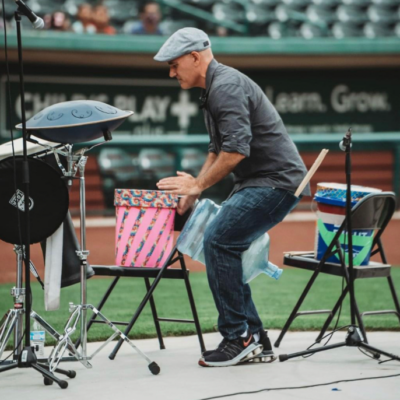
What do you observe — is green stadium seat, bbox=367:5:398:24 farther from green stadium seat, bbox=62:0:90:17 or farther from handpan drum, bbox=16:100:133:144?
handpan drum, bbox=16:100:133:144

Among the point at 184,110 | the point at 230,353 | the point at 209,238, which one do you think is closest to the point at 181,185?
the point at 209,238

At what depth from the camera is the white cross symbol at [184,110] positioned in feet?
56.7

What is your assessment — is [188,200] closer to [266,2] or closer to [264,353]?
[264,353]

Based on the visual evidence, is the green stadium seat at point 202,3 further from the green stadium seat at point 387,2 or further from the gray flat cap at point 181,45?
the gray flat cap at point 181,45

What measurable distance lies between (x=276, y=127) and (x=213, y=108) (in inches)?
16.9

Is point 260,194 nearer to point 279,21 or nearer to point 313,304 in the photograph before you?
point 313,304

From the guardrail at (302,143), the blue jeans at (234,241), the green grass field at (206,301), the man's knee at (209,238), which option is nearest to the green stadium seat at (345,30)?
the guardrail at (302,143)

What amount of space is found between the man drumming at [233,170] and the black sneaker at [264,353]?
3cm

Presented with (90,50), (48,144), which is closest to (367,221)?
(48,144)

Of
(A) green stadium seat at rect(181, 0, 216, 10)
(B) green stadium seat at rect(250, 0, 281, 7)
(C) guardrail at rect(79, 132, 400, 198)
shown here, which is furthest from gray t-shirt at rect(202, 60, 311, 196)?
(B) green stadium seat at rect(250, 0, 281, 7)

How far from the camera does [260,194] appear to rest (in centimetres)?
450

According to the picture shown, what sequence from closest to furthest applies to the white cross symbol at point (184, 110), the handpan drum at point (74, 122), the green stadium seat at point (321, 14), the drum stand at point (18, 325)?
the handpan drum at point (74, 122) < the drum stand at point (18, 325) < the white cross symbol at point (184, 110) < the green stadium seat at point (321, 14)

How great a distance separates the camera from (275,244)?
11.6 m

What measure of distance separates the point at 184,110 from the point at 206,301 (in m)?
10.2
